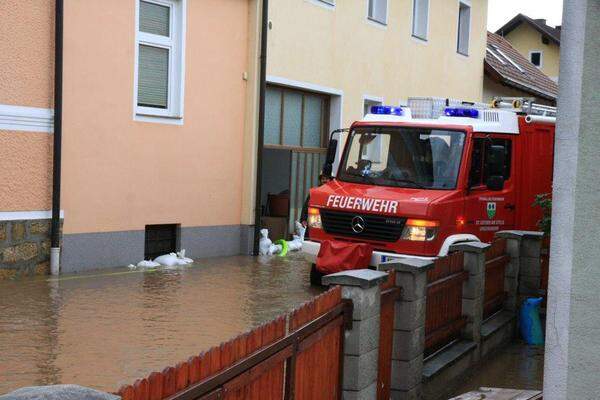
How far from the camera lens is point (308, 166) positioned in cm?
2031

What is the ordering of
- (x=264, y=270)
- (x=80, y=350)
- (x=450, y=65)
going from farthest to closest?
(x=450, y=65), (x=264, y=270), (x=80, y=350)

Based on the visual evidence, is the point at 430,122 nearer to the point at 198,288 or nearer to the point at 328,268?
the point at 328,268

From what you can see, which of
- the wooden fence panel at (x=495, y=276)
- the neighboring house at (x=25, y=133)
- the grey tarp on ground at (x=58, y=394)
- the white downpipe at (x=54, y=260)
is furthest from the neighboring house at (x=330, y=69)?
the grey tarp on ground at (x=58, y=394)

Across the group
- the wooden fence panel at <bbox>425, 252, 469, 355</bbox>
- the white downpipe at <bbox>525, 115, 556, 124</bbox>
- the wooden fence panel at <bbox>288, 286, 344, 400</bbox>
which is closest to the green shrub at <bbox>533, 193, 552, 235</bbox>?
the white downpipe at <bbox>525, 115, 556, 124</bbox>

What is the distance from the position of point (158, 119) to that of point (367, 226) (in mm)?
4561

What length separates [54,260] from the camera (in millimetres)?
13359

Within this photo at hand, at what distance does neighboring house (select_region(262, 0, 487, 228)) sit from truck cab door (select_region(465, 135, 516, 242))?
607cm

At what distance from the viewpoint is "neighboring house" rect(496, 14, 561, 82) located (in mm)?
58844

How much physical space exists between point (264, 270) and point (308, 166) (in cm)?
505

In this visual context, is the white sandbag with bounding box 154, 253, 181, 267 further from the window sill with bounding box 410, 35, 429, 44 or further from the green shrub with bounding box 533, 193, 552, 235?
the window sill with bounding box 410, 35, 429, 44

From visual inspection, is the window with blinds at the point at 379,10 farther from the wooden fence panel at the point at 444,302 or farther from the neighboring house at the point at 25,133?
the wooden fence panel at the point at 444,302

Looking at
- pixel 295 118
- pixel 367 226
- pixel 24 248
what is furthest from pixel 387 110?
pixel 295 118

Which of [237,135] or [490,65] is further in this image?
[490,65]

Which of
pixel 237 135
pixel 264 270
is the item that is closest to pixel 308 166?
pixel 237 135
